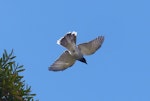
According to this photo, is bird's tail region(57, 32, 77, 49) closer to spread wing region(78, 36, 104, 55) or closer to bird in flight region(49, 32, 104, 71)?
bird in flight region(49, 32, 104, 71)

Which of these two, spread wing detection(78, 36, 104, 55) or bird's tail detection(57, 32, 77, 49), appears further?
spread wing detection(78, 36, 104, 55)

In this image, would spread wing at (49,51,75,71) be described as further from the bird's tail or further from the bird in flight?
the bird's tail

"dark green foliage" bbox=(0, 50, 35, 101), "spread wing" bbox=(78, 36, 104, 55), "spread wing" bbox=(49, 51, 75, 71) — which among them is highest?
"spread wing" bbox=(78, 36, 104, 55)

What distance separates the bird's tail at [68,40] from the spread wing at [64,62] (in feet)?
1.32

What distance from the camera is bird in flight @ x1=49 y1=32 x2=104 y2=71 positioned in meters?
15.6

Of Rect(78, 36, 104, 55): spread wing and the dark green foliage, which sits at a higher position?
Rect(78, 36, 104, 55): spread wing

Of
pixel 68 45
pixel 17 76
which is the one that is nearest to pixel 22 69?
pixel 17 76

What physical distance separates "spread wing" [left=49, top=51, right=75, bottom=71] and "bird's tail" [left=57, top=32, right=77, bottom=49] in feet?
1.32

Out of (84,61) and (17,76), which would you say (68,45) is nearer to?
(84,61)

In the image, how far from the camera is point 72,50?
15594 mm

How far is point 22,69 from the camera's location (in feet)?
43.5

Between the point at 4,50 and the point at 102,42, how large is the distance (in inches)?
140

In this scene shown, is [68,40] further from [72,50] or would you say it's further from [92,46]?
[92,46]

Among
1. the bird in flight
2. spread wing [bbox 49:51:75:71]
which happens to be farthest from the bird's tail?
spread wing [bbox 49:51:75:71]
